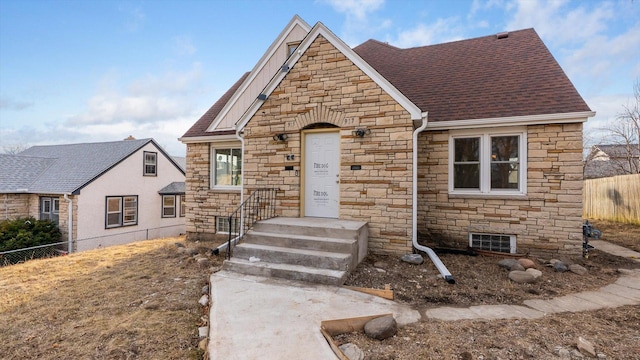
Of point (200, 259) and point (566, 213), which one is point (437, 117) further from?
point (200, 259)

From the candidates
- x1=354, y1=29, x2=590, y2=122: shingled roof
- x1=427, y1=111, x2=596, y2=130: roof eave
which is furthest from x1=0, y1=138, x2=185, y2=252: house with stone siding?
x1=427, y1=111, x2=596, y2=130: roof eave

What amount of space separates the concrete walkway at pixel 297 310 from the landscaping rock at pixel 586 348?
75 centimetres

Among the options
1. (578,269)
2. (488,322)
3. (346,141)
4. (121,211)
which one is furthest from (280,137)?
(121,211)

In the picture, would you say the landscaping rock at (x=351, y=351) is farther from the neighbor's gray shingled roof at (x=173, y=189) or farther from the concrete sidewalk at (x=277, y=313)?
the neighbor's gray shingled roof at (x=173, y=189)

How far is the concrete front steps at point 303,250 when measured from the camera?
4.75 meters

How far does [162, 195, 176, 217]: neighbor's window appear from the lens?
19.6 m

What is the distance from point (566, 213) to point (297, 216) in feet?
18.9

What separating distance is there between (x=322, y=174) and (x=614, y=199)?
44.3 feet

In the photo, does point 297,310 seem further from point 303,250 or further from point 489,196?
point 489,196

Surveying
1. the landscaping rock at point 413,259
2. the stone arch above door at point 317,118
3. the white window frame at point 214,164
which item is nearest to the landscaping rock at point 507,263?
the landscaping rock at point 413,259

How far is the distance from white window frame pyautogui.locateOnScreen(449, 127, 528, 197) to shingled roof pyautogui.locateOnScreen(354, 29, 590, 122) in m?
0.38

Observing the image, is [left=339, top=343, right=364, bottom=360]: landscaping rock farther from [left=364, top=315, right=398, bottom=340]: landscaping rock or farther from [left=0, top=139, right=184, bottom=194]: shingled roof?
[left=0, top=139, right=184, bottom=194]: shingled roof

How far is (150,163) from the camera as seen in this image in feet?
62.3

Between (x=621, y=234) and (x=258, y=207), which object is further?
(x=621, y=234)
